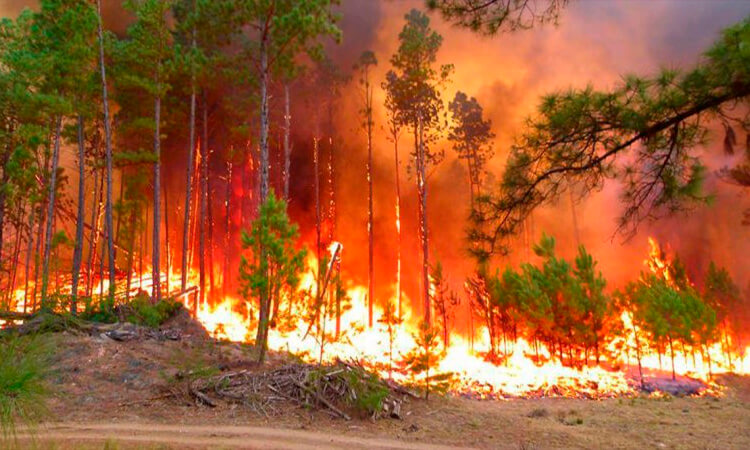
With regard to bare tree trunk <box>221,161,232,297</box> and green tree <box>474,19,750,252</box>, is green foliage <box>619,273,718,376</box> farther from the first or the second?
bare tree trunk <box>221,161,232,297</box>

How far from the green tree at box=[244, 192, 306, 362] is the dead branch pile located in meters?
1.73

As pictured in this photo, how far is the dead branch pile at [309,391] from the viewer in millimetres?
9938

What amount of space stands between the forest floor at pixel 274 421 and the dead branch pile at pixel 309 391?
279mm

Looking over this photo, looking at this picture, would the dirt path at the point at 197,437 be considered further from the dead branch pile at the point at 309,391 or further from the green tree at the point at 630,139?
the green tree at the point at 630,139

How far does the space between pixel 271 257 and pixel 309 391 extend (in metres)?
3.62

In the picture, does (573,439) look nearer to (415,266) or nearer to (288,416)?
(288,416)

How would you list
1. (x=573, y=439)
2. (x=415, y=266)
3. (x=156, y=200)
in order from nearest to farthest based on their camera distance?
(x=573, y=439), (x=156, y=200), (x=415, y=266)

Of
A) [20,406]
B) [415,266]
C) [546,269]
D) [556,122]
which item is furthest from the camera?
[415,266]

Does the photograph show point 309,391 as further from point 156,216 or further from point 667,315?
point 667,315

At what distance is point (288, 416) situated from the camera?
9555 millimetres

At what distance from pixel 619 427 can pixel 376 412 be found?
567cm

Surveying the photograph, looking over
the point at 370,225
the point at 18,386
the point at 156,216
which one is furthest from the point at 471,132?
the point at 18,386

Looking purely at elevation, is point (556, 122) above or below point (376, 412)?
above

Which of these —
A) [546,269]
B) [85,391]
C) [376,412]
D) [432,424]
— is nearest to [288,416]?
[376,412]
